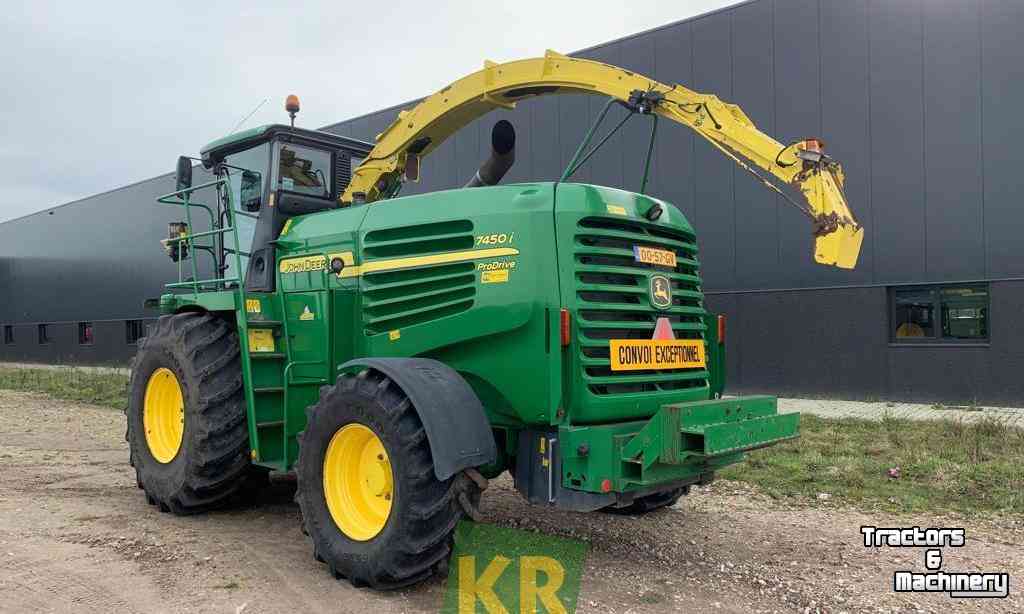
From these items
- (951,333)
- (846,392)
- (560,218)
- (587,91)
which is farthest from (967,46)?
(560,218)

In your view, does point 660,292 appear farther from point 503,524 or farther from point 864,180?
point 864,180

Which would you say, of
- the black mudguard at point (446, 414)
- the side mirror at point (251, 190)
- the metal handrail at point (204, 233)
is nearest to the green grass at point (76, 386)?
the metal handrail at point (204, 233)

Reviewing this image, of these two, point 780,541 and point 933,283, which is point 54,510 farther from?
point 933,283

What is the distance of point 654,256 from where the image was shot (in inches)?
195

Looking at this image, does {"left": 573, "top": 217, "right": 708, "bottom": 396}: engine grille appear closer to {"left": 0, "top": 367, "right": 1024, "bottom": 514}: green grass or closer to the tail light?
the tail light

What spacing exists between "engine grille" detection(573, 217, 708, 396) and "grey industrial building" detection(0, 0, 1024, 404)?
8545mm

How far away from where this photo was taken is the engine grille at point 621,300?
4.52 meters

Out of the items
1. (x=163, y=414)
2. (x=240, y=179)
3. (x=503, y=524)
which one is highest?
(x=240, y=179)

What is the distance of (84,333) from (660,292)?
28.3 m

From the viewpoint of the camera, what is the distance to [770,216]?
13.4 meters

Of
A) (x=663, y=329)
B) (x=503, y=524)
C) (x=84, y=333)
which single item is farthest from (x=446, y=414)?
(x=84, y=333)

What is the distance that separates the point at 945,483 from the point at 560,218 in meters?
4.52

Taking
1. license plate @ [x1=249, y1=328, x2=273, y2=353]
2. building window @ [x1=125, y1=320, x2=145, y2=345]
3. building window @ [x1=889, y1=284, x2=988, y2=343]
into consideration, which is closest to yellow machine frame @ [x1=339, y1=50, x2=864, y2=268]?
license plate @ [x1=249, y1=328, x2=273, y2=353]

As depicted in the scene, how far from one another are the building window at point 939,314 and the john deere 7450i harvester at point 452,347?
26.5 feet
